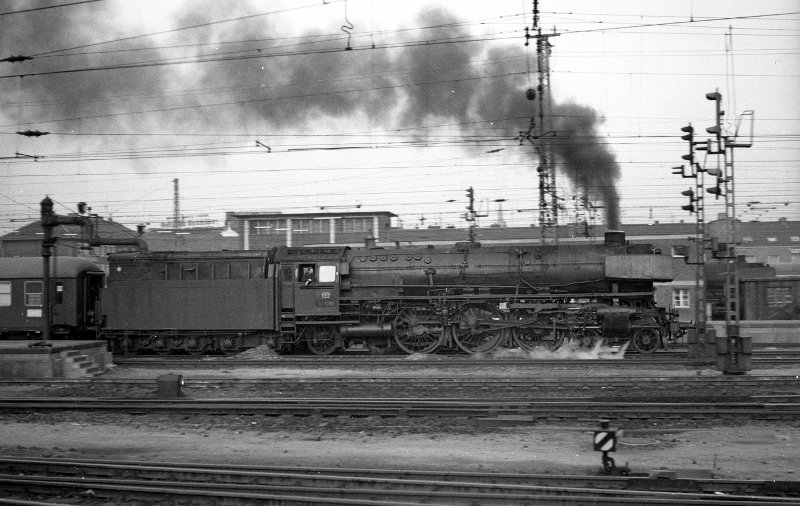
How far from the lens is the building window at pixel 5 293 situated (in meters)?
24.2

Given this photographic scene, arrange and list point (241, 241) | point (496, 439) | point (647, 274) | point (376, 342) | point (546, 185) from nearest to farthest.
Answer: point (496, 439)
point (647, 274)
point (376, 342)
point (546, 185)
point (241, 241)

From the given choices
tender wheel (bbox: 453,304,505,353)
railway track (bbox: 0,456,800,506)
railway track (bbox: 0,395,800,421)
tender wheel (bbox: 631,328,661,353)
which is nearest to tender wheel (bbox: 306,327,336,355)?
tender wheel (bbox: 453,304,505,353)

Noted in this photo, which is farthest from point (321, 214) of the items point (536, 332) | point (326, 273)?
point (536, 332)

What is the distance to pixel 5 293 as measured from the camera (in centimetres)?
2428

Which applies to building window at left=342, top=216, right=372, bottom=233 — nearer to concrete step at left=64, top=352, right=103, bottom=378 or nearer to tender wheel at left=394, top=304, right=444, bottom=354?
tender wheel at left=394, top=304, right=444, bottom=354

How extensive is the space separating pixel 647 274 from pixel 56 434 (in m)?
16.4

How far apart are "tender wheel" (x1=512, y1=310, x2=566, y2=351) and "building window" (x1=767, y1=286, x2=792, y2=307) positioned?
651 inches

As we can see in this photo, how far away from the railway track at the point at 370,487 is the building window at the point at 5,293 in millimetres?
18403

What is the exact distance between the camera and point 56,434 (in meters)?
11.3

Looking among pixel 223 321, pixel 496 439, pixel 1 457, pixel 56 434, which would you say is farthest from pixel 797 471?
pixel 223 321

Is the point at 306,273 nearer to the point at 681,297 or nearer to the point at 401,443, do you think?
the point at 401,443

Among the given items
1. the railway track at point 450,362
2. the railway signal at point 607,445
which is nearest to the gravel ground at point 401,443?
the railway signal at point 607,445

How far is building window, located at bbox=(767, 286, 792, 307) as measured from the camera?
104ft

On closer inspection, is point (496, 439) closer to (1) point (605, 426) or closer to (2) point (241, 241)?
(1) point (605, 426)
